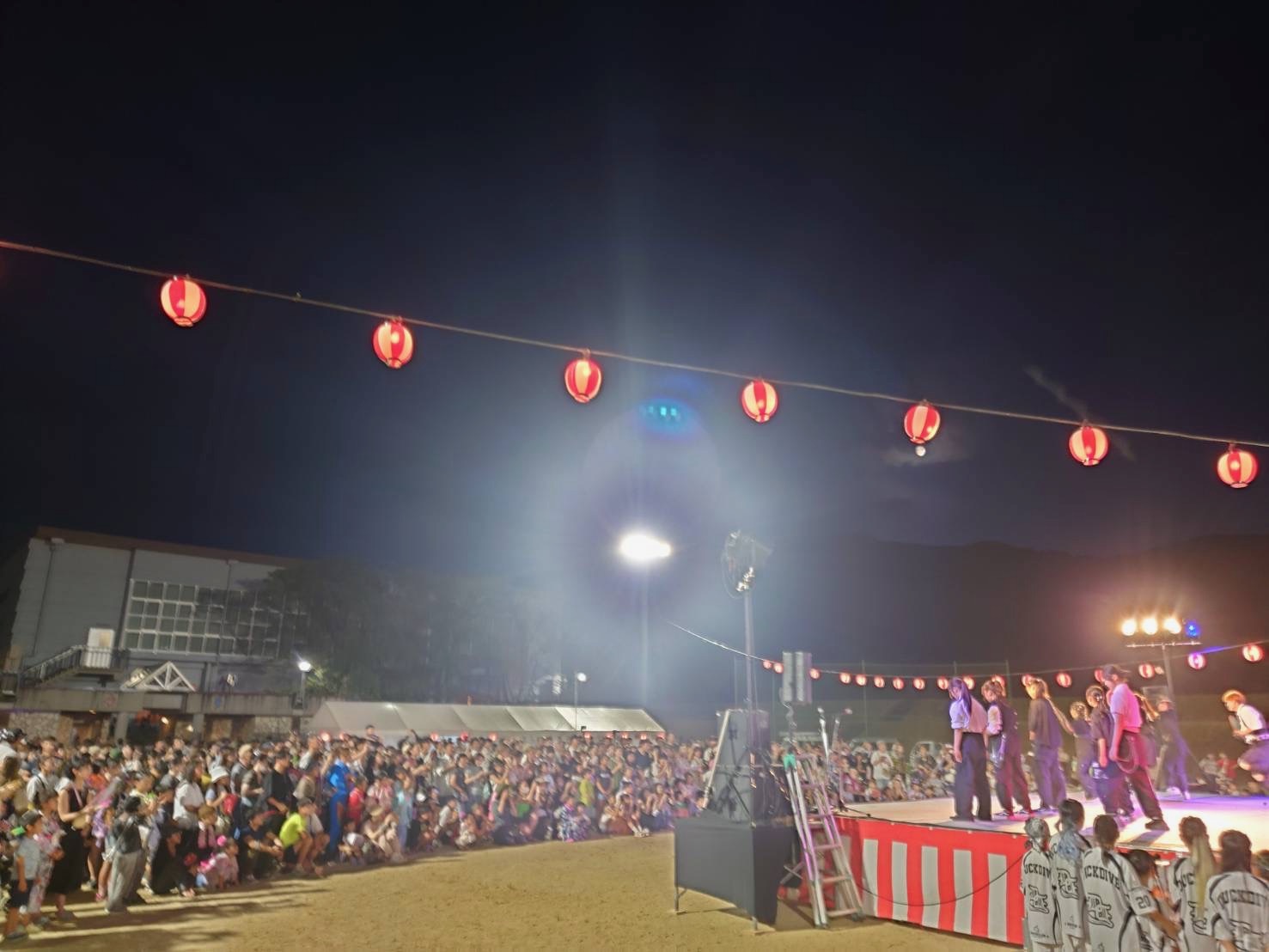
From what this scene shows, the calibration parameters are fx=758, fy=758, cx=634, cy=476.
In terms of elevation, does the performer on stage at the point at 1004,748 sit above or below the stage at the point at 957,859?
above

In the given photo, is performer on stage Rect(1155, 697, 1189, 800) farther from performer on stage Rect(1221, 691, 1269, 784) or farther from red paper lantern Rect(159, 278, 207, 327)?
red paper lantern Rect(159, 278, 207, 327)

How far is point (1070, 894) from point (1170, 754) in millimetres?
10625

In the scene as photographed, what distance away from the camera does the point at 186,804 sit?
10.7 meters

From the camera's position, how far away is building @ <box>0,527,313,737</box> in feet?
108

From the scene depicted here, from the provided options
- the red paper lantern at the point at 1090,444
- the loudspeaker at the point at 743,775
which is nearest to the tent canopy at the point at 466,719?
the loudspeaker at the point at 743,775

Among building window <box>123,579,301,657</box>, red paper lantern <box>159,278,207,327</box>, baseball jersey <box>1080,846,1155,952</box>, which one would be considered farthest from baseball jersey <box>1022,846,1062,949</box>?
building window <box>123,579,301,657</box>

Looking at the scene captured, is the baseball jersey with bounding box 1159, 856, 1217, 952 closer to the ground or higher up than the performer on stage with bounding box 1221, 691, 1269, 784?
closer to the ground

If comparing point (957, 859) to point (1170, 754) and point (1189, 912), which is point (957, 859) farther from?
point (1170, 754)

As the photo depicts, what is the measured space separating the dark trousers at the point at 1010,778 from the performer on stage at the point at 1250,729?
125 inches

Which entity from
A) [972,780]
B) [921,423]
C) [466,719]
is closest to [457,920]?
[972,780]

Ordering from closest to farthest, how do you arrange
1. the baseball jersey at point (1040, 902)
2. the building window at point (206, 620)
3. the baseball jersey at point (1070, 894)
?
the baseball jersey at point (1070, 894) → the baseball jersey at point (1040, 902) → the building window at point (206, 620)

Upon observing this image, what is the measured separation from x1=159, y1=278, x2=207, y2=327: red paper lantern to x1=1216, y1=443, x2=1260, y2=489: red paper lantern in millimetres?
13097

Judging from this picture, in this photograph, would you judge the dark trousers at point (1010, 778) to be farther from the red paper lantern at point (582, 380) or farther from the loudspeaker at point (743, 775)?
the red paper lantern at point (582, 380)

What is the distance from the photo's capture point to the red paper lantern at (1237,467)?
34.1ft
